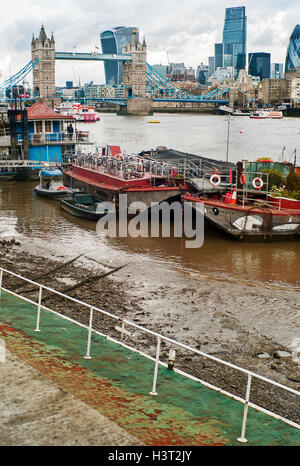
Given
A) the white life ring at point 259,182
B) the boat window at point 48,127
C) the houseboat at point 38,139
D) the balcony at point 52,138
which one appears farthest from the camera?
the boat window at point 48,127

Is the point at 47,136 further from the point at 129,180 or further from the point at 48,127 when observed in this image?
the point at 129,180

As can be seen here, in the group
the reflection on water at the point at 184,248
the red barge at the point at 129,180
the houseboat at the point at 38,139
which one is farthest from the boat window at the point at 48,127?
the reflection on water at the point at 184,248

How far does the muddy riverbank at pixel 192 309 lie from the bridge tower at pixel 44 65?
173139mm

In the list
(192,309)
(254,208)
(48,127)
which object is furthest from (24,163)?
(192,309)

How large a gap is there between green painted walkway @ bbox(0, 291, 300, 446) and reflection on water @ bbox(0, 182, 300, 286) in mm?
8913

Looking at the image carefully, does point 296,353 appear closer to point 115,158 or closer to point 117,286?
point 117,286

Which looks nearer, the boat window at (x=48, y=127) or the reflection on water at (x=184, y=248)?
the reflection on water at (x=184, y=248)

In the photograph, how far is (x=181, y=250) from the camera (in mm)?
19766

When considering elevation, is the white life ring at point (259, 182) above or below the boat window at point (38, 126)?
below

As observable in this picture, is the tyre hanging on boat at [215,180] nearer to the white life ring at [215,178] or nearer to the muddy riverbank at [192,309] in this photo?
the white life ring at [215,178]

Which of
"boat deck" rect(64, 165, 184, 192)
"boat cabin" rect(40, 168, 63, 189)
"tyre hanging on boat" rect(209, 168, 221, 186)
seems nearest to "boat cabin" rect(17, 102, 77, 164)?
"boat cabin" rect(40, 168, 63, 189)

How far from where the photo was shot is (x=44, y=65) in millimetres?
184500

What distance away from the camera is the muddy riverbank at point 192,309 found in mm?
9828

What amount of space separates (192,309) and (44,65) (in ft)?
608
